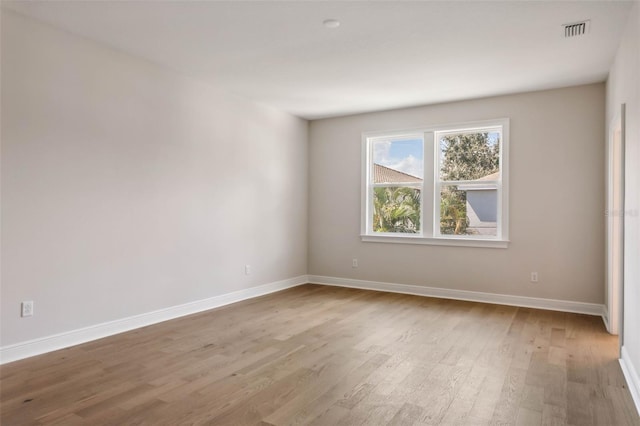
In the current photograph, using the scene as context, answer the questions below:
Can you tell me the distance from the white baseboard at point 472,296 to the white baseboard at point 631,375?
1712mm

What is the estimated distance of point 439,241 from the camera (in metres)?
5.58

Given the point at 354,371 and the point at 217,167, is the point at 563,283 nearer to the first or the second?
the point at 354,371

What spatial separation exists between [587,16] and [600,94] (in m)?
1.93

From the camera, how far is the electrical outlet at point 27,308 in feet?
10.3

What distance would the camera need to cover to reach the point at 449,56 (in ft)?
12.7

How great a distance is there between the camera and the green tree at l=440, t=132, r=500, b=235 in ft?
17.6

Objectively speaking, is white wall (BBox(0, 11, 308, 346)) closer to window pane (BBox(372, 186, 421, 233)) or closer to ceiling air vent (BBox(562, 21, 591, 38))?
window pane (BBox(372, 186, 421, 233))

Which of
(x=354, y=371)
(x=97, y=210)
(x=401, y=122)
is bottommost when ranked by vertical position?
(x=354, y=371)

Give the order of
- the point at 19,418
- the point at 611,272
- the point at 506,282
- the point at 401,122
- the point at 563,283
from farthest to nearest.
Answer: the point at 401,122
the point at 506,282
the point at 563,283
the point at 611,272
the point at 19,418

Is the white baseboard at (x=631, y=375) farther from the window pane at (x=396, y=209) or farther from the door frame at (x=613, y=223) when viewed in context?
the window pane at (x=396, y=209)

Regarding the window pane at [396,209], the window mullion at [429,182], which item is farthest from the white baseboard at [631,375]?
the window pane at [396,209]

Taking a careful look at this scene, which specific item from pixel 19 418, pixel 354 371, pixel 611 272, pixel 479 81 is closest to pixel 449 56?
pixel 479 81

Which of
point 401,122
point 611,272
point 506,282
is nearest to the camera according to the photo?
point 611,272

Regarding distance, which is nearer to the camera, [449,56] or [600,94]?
[449,56]
